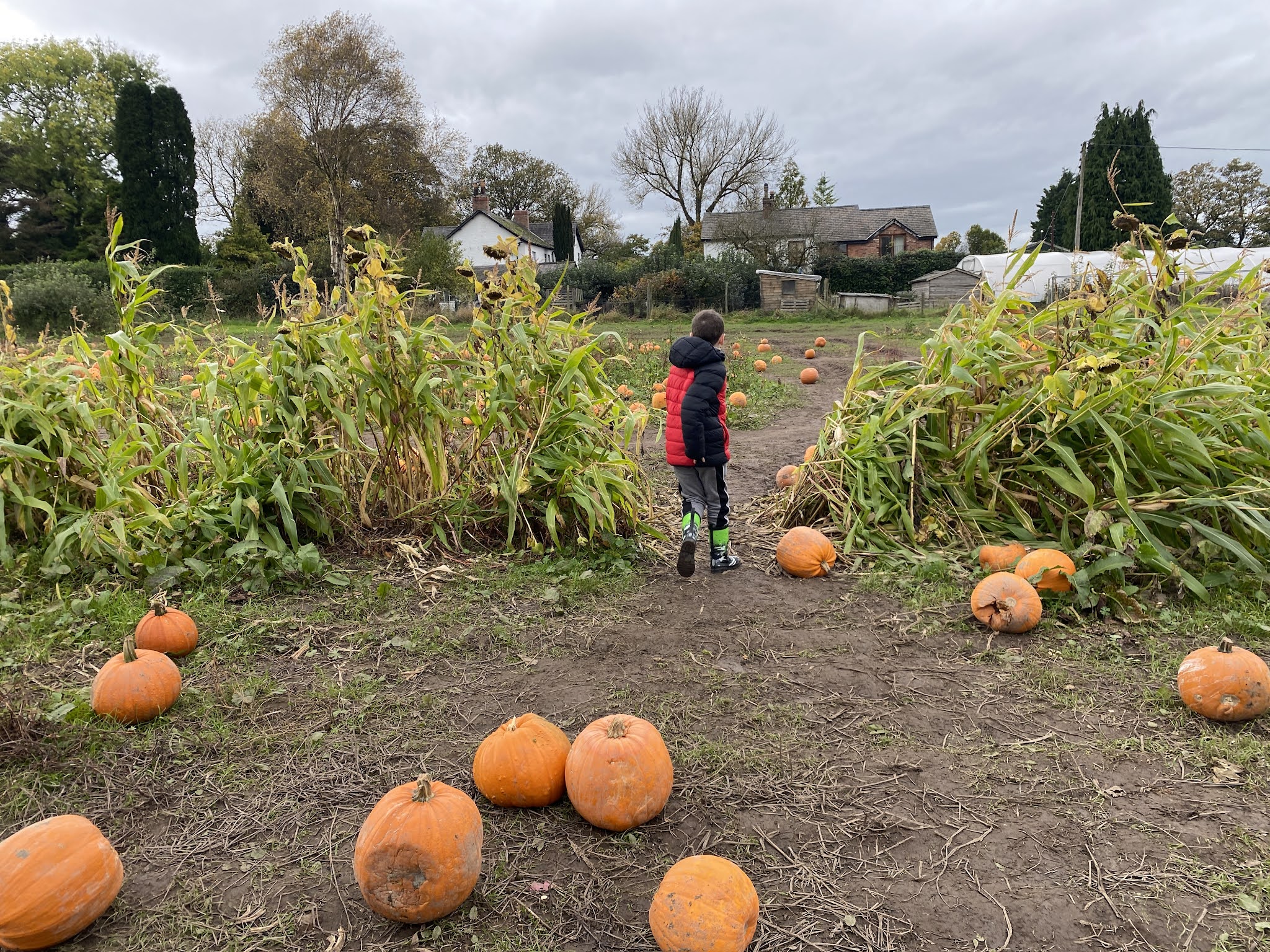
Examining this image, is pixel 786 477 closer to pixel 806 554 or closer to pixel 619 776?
pixel 806 554

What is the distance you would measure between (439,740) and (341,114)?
111 feet

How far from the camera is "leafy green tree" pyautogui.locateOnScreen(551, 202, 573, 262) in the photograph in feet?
137

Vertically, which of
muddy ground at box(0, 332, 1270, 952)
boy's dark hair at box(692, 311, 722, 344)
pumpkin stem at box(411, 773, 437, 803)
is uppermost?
boy's dark hair at box(692, 311, 722, 344)

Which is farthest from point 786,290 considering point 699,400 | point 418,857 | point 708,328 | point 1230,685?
point 418,857

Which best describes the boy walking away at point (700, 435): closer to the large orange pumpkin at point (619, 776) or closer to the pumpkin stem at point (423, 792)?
the large orange pumpkin at point (619, 776)

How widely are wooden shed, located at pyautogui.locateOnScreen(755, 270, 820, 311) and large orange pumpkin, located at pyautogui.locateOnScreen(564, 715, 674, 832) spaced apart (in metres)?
27.4

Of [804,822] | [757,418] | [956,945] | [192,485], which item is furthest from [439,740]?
[757,418]

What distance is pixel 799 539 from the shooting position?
4129 millimetres

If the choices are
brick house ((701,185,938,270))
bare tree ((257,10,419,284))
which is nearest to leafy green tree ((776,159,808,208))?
brick house ((701,185,938,270))

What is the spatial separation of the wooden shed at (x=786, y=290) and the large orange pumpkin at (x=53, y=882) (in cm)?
2812

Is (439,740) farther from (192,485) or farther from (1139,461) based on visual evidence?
(1139,461)

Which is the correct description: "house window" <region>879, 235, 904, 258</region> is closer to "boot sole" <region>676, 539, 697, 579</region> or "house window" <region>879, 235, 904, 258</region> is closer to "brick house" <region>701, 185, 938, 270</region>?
"brick house" <region>701, 185, 938, 270</region>

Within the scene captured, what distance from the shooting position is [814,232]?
37.5 m

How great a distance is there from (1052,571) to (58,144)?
168 ft
